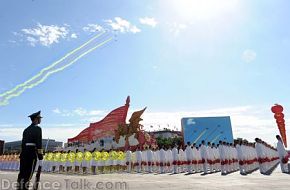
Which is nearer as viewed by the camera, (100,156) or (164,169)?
(164,169)

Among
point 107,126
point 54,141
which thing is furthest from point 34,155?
point 54,141

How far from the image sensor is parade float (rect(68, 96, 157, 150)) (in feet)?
156

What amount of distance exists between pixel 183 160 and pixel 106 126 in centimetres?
3884

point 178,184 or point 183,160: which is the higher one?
point 183,160

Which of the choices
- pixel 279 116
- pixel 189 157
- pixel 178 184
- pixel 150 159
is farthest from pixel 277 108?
pixel 178 184

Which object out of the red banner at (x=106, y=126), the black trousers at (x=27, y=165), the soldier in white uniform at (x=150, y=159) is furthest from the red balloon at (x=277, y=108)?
the red banner at (x=106, y=126)

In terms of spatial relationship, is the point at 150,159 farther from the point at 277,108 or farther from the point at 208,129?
the point at 208,129

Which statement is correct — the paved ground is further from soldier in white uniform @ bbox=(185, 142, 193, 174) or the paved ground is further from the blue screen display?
the blue screen display

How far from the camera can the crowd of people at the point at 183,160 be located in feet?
50.2

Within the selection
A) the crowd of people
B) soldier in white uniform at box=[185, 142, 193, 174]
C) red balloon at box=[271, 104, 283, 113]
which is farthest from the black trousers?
red balloon at box=[271, 104, 283, 113]

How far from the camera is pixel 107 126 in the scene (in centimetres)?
5619

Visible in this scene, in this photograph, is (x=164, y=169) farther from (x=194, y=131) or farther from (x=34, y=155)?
(x=194, y=131)

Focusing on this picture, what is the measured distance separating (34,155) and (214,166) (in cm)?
1270

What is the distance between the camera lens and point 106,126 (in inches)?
2221
